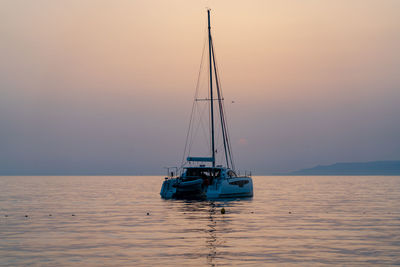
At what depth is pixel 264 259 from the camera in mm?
21031

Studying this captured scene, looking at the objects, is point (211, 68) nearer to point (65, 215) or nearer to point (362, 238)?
point (65, 215)

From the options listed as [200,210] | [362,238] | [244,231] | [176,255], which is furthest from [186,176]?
[176,255]

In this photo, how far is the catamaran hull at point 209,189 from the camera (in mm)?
56281

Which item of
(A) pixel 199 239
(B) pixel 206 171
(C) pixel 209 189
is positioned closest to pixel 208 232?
(A) pixel 199 239

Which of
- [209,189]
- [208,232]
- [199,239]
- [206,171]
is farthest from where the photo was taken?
[206,171]

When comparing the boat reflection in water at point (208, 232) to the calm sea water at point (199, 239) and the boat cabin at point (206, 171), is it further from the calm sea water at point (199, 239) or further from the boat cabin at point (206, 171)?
the boat cabin at point (206, 171)

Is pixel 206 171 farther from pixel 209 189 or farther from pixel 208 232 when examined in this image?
pixel 208 232

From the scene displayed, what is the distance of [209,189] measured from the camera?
56.3 metres

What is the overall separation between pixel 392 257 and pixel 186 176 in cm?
3900

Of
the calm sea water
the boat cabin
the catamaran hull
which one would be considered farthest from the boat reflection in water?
the boat cabin

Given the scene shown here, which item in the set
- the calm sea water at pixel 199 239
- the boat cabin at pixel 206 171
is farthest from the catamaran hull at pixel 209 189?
the calm sea water at pixel 199 239

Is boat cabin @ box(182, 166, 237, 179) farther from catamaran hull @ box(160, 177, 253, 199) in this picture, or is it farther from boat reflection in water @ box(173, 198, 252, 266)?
boat reflection in water @ box(173, 198, 252, 266)

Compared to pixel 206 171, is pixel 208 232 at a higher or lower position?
lower

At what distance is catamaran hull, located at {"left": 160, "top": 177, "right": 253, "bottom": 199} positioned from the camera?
185ft
